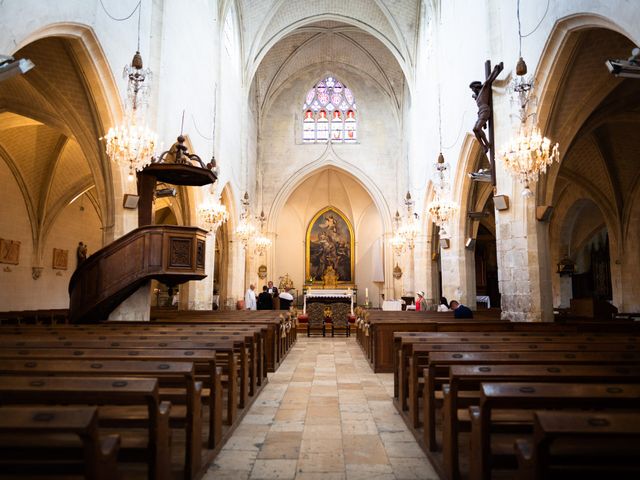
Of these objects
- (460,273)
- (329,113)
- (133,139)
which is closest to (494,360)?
(133,139)

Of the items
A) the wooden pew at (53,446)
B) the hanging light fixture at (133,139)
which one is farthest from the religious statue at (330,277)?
the wooden pew at (53,446)

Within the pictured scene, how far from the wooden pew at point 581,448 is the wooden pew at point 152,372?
6.54 feet

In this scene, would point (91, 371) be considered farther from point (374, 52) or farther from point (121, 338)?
point (374, 52)

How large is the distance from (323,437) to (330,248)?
913 inches

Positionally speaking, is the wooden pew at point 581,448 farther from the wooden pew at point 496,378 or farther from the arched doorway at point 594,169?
the arched doorway at point 594,169

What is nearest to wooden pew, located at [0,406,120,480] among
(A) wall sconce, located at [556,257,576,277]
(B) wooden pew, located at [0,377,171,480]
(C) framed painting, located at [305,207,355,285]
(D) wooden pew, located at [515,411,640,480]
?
(B) wooden pew, located at [0,377,171,480]

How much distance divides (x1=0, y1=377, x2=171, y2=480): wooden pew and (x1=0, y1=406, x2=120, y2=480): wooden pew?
26 centimetres

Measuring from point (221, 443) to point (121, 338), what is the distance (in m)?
1.71

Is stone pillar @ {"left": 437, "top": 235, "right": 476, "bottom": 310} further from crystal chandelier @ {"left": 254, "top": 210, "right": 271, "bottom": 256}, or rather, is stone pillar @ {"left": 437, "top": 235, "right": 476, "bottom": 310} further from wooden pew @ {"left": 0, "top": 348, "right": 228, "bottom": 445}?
wooden pew @ {"left": 0, "top": 348, "right": 228, "bottom": 445}

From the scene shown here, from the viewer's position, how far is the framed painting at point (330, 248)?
88.5 feet

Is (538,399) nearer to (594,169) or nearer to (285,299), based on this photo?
(285,299)

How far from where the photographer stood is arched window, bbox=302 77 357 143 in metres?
26.1

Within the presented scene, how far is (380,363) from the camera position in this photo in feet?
27.0

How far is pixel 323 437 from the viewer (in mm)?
4336
